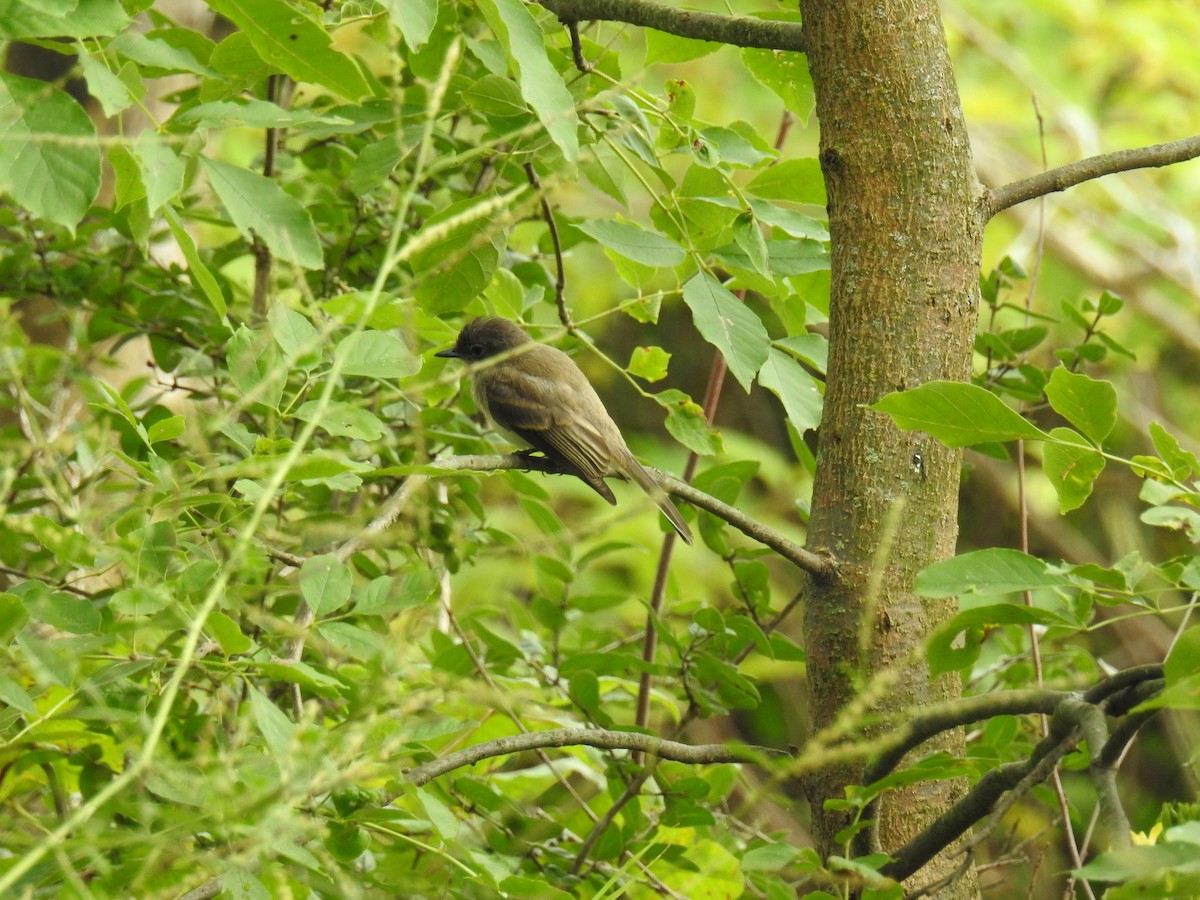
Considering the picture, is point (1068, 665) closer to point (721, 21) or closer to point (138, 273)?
point (721, 21)

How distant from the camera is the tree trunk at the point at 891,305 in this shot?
2.35 metres

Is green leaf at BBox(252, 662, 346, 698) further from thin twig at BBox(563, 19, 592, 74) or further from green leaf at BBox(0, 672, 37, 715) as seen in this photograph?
thin twig at BBox(563, 19, 592, 74)

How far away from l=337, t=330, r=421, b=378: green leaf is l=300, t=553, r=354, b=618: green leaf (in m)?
0.34

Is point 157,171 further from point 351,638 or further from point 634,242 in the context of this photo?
point 634,242

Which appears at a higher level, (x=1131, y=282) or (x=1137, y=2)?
(x=1137, y=2)

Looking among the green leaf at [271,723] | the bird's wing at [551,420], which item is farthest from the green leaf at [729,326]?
the bird's wing at [551,420]

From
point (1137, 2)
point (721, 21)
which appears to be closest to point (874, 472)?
point (721, 21)

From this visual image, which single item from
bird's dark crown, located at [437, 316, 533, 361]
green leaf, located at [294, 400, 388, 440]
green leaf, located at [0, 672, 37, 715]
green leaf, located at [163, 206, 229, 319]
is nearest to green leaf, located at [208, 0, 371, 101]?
green leaf, located at [163, 206, 229, 319]

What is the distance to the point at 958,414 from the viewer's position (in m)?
1.82

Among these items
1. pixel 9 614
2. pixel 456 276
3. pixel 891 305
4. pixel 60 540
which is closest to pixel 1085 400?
pixel 891 305

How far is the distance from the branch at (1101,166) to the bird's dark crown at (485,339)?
2.72m

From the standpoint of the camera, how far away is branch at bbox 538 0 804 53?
2510 millimetres

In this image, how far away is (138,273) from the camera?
11.3 feet

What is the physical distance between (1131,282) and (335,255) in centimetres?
730
